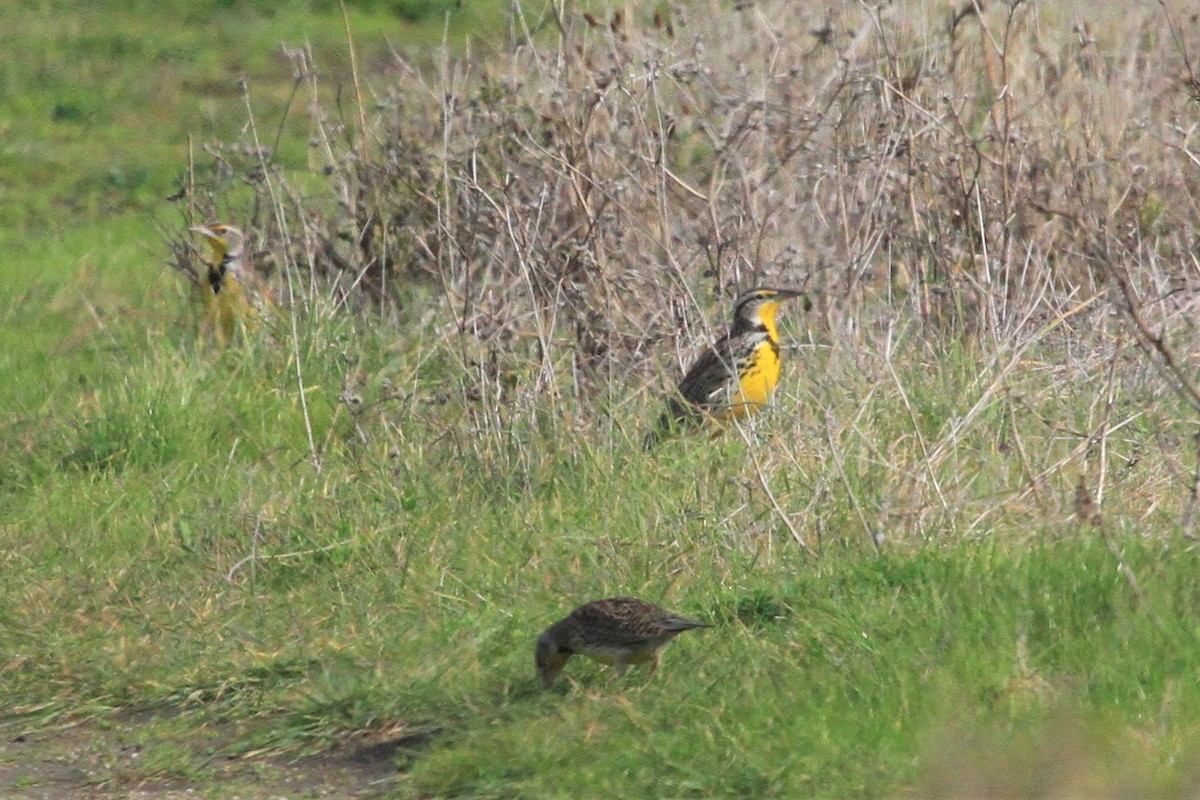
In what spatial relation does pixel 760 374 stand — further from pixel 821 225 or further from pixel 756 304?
pixel 821 225

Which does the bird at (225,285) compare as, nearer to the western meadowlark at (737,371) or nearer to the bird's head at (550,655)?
the western meadowlark at (737,371)

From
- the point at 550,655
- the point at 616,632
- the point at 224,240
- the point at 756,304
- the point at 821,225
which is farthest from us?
the point at 224,240

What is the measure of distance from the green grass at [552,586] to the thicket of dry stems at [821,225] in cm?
11

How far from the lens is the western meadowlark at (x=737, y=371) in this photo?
26.4 ft

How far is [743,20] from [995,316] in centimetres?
375

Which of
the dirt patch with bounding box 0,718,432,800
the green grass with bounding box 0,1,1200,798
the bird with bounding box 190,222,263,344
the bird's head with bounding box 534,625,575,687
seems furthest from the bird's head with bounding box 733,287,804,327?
the dirt patch with bounding box 0,718,432,800

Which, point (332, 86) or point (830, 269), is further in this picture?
point (332, 86)

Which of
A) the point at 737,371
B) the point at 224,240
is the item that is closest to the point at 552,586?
the point at 737,371

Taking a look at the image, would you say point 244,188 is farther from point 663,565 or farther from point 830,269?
point 663,565

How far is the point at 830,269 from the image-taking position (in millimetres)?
9203

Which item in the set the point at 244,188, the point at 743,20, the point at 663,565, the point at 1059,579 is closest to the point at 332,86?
the point at 244,188

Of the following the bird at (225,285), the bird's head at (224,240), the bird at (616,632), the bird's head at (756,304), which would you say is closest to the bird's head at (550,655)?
the bird at (616,632)

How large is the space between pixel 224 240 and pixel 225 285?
0.96ft

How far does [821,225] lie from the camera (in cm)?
936
